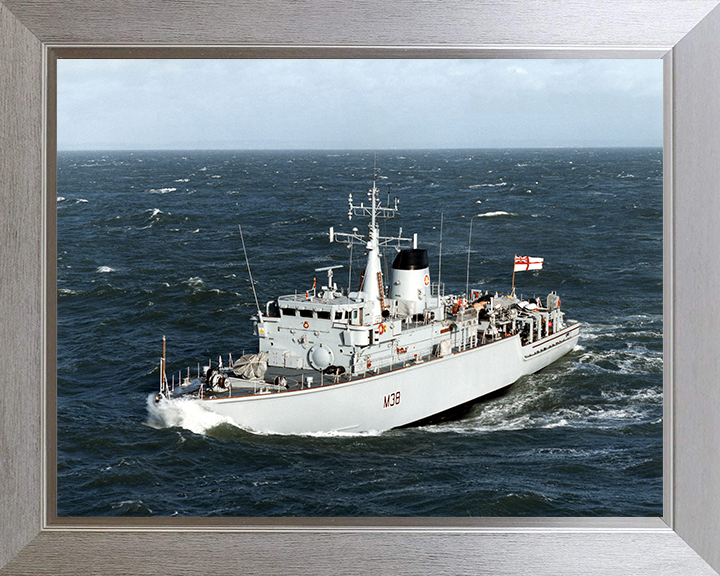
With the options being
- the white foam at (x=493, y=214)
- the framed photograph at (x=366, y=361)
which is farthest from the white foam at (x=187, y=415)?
the white foam at (x=493, y=214)

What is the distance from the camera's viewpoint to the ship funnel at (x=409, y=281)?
14211 mm

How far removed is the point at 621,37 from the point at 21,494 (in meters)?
4.49

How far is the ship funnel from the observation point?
14211 mm

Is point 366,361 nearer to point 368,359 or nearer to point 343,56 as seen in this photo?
point 368,359

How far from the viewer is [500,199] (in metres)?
27.2

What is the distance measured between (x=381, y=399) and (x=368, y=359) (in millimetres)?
621

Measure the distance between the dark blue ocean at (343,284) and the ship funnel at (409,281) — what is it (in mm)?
1679

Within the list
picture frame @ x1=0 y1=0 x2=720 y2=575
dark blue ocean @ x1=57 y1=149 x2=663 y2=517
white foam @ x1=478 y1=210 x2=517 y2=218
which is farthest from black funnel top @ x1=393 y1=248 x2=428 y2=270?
white foam @ x1=478 y1=210 x2=517 y2=218

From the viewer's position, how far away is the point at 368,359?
12.6 metres

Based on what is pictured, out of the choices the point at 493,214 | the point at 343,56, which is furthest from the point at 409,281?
the point at 493,214

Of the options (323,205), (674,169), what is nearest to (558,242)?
(323,205)

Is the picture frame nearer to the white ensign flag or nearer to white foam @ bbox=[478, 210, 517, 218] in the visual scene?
the white ensign flag

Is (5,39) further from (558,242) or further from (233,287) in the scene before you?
(558,242)

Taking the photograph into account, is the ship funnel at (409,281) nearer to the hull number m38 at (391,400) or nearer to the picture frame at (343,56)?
the hull number m38 at (391,400)
